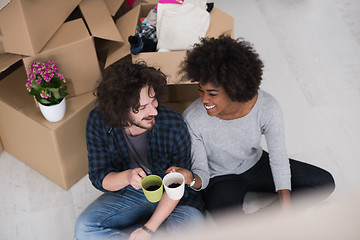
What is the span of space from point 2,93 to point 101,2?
0.60 m

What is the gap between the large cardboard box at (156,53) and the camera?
167 centimetres

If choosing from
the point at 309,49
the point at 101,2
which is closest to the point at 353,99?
the point at 309,49

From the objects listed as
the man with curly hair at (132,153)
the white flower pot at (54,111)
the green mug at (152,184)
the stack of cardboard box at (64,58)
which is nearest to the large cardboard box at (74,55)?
the stack of cardboard box at (64,58)

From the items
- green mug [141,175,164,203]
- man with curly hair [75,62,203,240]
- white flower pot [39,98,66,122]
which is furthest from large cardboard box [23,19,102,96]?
green mug [141,175,164,203]

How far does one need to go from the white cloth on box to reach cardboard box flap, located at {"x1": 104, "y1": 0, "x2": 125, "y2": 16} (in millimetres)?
186

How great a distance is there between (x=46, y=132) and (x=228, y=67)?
862 mm

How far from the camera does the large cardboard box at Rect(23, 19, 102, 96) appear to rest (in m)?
1.60

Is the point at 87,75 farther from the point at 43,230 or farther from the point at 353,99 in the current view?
the point at 353,99

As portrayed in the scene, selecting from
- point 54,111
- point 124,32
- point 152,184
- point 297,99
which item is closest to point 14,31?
point 54,111

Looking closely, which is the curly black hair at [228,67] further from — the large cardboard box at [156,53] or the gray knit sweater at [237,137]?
the large cardboard box at [156,53]

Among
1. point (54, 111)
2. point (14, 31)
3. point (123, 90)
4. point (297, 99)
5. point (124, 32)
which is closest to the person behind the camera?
point (123, 90)

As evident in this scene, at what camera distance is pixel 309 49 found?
2598mm

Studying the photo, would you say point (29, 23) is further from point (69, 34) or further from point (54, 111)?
point (54, 111)

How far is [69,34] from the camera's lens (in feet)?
5.40
